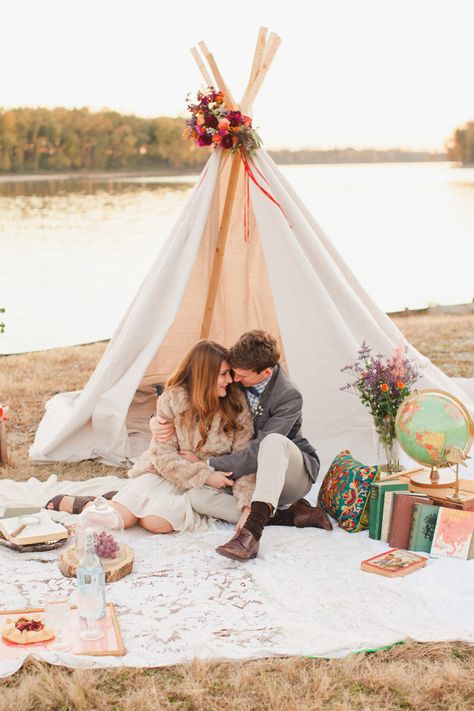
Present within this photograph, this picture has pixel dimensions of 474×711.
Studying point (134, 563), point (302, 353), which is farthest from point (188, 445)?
A: point (302, 353)

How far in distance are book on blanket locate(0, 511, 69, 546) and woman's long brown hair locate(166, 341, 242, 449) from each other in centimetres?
85

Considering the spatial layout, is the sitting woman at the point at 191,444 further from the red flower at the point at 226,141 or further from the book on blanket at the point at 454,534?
the red flower at the point at 226,141

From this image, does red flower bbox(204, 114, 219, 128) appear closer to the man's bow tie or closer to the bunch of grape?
the man's bow tie

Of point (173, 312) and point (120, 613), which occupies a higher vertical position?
point (173, 312)

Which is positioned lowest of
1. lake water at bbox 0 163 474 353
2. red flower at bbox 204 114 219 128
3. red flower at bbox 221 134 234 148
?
lake water at bbox 0 163 474 353

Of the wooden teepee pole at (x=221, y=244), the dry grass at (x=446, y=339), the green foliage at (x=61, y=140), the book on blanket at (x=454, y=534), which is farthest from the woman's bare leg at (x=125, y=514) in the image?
the green foliage at (x=61, y=140)

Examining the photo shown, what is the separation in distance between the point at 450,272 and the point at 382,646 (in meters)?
18.9

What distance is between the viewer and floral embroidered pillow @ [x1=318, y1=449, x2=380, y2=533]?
4.69 metres

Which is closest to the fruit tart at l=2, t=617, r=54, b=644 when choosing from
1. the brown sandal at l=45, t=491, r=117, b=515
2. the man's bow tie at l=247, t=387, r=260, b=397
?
the brown sandal at l=45, t=491, r=117, b=515

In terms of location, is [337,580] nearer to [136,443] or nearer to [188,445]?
[188,445]

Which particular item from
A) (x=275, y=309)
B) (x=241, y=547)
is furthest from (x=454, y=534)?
(x=275, y=309)

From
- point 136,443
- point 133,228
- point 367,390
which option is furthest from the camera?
point 133,228

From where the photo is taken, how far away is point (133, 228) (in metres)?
28.8

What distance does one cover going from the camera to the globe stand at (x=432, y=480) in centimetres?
470
